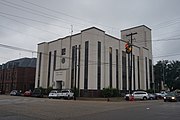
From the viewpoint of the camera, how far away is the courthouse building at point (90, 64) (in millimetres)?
48638

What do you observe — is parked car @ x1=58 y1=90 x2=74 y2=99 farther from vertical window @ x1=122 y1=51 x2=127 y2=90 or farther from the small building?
the small building

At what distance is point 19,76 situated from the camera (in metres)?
72.5

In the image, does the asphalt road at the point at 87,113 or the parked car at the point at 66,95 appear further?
the parked car at the point at 66,95

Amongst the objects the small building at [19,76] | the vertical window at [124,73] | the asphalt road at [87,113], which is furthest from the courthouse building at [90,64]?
the asphalt road at [87,113]

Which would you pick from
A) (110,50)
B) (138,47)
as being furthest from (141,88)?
(110,50)

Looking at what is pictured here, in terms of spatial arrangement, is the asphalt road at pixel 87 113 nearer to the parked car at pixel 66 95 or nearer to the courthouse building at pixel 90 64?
the parked car at pixel 66 95

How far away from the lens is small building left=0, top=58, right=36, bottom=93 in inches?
2854

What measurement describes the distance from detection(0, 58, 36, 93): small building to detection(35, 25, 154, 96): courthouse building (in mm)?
13384

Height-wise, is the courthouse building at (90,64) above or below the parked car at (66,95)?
above

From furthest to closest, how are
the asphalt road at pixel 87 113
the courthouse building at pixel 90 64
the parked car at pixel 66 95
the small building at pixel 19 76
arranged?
the small building at pixel 19 76 → the courthouse building at pixel 90 64 → the parked car at pixel 66 95 → the asphalt road at pixel 87 113

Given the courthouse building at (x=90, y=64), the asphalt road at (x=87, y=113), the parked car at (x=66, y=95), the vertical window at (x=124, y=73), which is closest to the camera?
the asphalt road at (x=87, y=113)

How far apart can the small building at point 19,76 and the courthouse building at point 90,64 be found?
43.9 ft

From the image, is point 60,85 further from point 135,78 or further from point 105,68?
point 135,78

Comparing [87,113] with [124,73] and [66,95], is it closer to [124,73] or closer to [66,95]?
[66,95]
